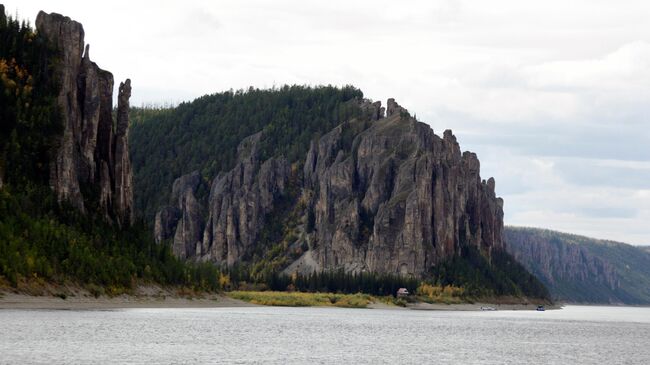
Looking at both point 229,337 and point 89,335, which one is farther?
point 229,337

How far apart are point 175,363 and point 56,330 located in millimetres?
43625

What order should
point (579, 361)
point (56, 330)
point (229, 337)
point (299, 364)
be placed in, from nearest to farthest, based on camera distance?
point (299, 364), point (579, 361), point (56, 330), point (229, 337)

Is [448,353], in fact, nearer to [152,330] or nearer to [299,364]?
[299,364]

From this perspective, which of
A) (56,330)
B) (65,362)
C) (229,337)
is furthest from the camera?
(229,337)

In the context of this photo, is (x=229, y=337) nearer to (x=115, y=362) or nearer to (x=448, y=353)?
(x=448, y=353)

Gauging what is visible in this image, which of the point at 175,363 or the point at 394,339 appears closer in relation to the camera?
the point at 175,363

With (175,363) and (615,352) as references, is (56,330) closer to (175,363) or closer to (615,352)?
(175,363)

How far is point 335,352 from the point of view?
528ft

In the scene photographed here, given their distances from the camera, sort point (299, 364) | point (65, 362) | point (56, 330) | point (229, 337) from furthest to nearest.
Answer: point (229, 337)
point (56, 330)
point (299, 364)
point (65, 362)

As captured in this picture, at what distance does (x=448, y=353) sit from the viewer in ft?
548

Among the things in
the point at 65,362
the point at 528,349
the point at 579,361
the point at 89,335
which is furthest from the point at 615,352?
the point at 65,362

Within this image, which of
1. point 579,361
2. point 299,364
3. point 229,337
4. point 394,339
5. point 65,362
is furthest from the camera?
point 394,339

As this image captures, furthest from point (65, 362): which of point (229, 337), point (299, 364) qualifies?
point (229, 337)

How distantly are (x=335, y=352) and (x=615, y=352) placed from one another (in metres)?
50.0
